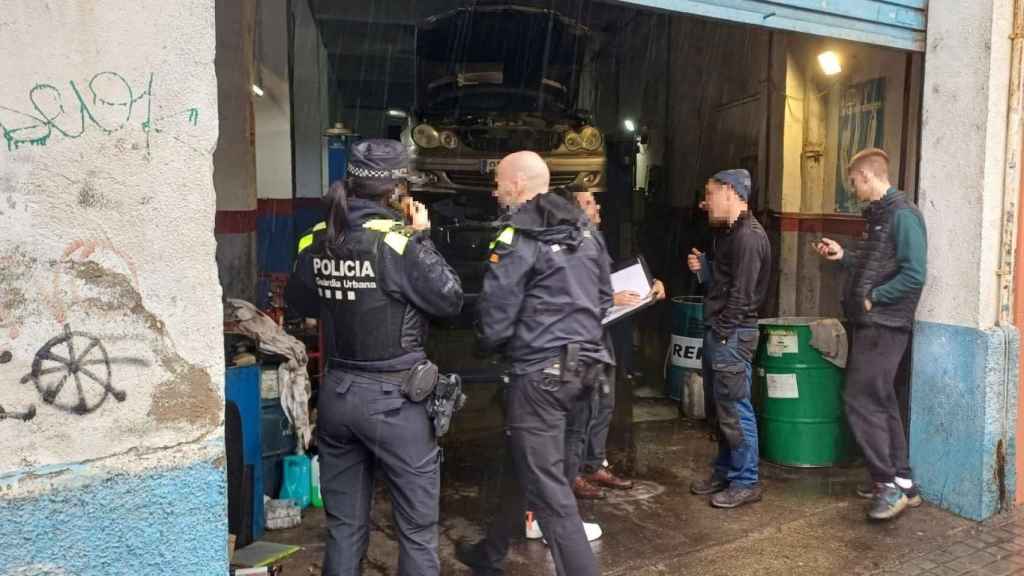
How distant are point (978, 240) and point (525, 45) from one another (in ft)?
17.6

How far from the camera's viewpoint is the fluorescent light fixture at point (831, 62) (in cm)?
659

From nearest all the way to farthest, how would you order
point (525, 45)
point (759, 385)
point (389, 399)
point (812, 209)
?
point (389, 399), point (759, 385), point (812, 209), point (525, 45)

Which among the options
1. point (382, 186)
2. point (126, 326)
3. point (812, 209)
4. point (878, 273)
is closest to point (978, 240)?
point (878, 273)

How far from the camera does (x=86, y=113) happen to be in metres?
2.40

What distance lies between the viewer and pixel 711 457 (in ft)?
18.6

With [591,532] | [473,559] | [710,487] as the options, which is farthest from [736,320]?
[473,559]

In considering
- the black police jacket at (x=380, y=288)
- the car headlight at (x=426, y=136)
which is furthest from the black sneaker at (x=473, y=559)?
the car headlight at (x=426, y=136)

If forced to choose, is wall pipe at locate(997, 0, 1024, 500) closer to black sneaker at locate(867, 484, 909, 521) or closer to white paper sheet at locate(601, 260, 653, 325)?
black sneaker at locate(867, 484, 909, 521)

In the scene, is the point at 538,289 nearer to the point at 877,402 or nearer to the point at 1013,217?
the point at 877,402

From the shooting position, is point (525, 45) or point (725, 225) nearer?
point (725, 225)

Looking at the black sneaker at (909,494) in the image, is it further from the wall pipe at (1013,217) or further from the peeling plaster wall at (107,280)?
the peeling plaster wall at (107,280)

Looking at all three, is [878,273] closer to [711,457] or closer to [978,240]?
[978,240]

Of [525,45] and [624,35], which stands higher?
[624,35]

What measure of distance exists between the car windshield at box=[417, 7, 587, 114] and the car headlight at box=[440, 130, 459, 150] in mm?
452
